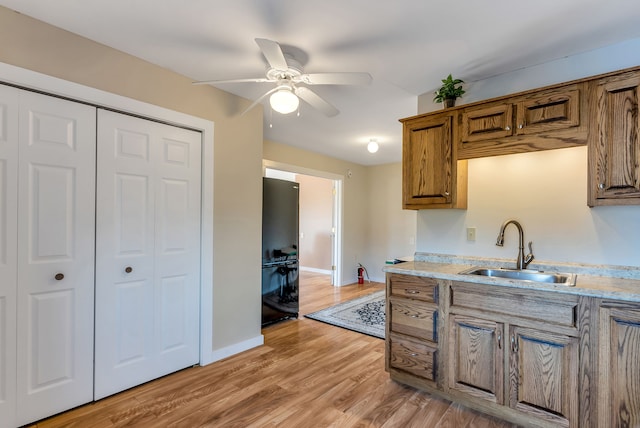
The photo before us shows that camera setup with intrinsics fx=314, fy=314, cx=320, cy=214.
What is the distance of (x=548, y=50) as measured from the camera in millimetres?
2109

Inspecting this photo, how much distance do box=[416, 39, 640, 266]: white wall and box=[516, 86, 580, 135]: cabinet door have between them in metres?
0.30

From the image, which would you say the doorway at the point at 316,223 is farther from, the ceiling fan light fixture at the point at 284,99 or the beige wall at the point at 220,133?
the ceiling fan light fixture at the point at 284,99

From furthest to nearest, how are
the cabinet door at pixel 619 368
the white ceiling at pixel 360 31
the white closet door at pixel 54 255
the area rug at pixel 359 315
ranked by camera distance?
the area rug at pixel 359 315 → the white closet door at pixel 54 255 → the white ceiling at pixel 360 31 → the cabinet door at pixel 619 368

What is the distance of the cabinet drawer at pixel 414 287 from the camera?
2227 mm

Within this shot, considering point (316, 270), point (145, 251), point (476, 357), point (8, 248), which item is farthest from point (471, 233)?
point (316, 270)

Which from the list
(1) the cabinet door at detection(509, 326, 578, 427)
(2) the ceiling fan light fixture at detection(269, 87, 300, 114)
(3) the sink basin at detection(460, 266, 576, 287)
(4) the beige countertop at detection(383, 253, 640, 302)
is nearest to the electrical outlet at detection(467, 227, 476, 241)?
(4) the beige countertop at detection(383, 253, 640, 302)

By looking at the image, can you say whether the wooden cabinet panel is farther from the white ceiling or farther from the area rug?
the area rug

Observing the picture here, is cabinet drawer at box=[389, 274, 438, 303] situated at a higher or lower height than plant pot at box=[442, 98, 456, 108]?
lower

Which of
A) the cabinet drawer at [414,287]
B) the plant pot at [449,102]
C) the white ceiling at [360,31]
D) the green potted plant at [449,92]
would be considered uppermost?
the white ceiling at [360,31]

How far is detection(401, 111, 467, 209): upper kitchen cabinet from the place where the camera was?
2447mm

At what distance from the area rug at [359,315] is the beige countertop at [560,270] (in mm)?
1260

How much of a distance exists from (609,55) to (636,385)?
199 cm

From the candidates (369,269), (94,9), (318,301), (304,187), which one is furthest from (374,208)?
(94,9)

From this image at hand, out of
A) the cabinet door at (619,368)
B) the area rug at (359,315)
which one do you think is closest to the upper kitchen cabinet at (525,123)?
the cabinet door at (619,368)
